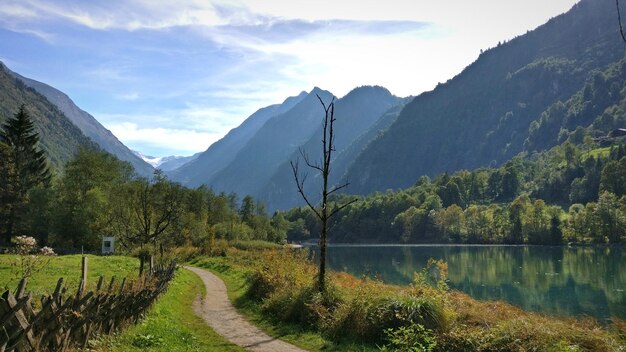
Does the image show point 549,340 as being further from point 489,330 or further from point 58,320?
point 58,320

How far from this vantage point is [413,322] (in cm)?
1569

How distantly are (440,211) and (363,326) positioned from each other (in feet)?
587

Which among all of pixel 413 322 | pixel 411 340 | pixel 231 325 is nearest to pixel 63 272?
pixel 231 325

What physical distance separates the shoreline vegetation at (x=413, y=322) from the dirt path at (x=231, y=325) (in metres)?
0.61

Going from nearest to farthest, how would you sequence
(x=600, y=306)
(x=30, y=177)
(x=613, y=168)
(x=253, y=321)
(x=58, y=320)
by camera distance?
(x=58, y=320) < (x=253, y=321) < (x=600, y=306) < (x=30, y=177) < (x=613, y=168)

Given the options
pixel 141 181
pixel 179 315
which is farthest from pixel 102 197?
pixel 179 315

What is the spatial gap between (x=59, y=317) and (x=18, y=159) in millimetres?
79912

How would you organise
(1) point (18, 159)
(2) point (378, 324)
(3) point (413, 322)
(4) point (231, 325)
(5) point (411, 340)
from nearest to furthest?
(5) point (411, 340)
(3) point (413, 322)
(2) point (378, 324)
(4) point (231, 325)
(1) point (18, 159)

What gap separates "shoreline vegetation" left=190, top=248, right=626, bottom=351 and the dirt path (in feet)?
1.99

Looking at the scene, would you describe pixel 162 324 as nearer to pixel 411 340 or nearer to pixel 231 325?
pixel 231 325

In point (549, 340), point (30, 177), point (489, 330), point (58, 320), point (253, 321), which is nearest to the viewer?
point (58, 320)

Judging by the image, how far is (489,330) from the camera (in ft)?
48.3

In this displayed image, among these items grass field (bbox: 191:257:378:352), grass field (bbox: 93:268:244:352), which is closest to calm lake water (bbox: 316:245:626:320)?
grass field (bbox: 191:257:378:352)

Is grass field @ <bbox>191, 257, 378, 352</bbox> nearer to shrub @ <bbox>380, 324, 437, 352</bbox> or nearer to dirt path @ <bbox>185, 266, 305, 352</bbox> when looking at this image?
dirt path @ <bbox>185, 266, 305, 352</bbox>
